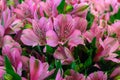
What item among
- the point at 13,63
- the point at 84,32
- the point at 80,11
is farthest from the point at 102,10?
the point at 13,63

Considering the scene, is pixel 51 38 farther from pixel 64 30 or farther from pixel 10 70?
pixel 10 70

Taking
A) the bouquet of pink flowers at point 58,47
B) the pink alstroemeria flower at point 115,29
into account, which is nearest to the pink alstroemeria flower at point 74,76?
the bouquet of pink flowers at point 58,47

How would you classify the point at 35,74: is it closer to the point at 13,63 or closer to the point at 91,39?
the point at 13,63

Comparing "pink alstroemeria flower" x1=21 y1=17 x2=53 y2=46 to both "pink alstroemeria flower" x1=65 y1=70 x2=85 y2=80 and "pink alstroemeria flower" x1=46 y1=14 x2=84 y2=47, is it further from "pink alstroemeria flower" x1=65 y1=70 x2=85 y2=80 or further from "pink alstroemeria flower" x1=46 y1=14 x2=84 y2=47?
"pink alstroemeria flower" x1=65 y1=70 x2=85 y2=80

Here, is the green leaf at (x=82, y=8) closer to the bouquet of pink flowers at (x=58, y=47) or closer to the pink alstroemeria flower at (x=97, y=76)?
the bouquet of pink flowers at (x=58, y=47)

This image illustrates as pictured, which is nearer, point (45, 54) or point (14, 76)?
point (14, 76)

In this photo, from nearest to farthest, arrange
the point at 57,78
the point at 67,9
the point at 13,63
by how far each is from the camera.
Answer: the point at 57,78
the point at 13,63
the point at 67,9

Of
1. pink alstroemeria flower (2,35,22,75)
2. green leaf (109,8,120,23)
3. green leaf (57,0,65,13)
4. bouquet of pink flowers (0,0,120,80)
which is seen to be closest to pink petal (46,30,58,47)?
bouquet of pink flowers (0,0,120,80)
